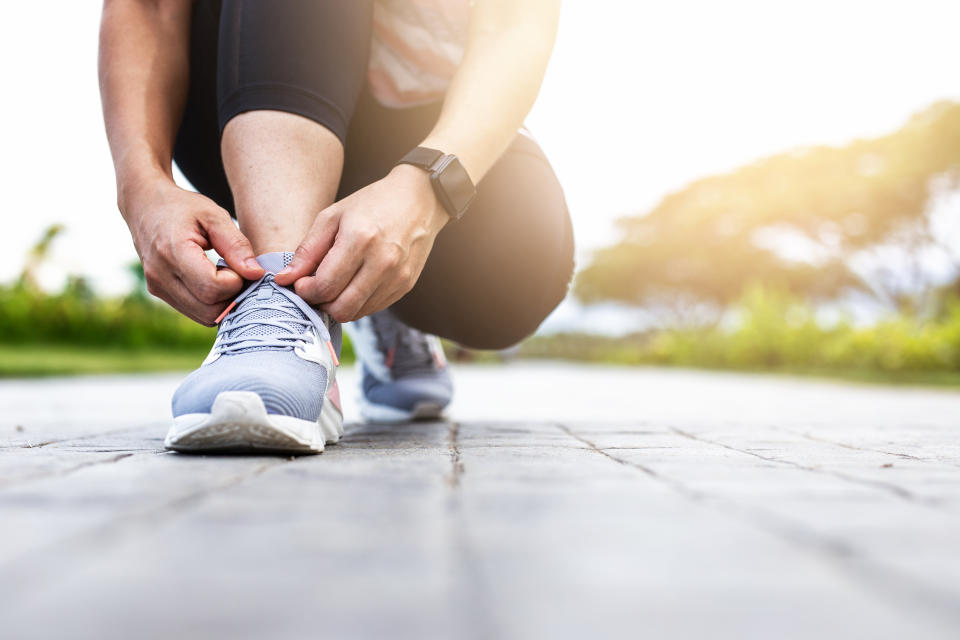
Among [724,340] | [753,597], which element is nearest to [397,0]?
[753,597]

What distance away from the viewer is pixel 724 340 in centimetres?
1542

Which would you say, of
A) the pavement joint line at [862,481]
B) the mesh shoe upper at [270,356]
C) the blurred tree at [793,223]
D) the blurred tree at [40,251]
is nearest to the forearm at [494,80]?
the mesh shoe upper at [270,356]

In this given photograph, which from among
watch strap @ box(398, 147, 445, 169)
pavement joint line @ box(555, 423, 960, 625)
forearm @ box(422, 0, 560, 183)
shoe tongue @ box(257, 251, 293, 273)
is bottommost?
pavement joint line @ box(555, 423, 960, 625)

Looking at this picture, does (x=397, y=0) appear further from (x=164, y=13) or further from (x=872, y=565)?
(x=872, y=565)

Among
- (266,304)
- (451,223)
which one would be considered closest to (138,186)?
(266,304)

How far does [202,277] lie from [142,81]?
2.01 feet

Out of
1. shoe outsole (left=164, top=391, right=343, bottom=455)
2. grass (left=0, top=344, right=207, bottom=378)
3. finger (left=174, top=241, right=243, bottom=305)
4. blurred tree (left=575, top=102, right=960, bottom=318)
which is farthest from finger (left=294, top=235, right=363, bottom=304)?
blurred tree (left=575, top=102, right=960, bottom=318)

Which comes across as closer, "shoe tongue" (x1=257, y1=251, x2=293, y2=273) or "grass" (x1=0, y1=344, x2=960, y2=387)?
"shoe tongue" (x1=257, y1=251, x2=293, y2=273)

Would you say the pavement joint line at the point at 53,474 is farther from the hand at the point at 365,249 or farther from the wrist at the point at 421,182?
the wrist at the point at 421,182

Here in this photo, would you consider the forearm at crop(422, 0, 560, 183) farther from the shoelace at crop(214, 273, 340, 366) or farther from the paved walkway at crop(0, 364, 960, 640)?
the paved walkway at crop(0, 364, 960, 640)

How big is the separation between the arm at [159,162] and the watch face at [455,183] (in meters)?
0.36

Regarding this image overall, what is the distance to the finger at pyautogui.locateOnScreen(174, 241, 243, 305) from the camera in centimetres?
130

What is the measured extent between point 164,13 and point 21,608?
156cm

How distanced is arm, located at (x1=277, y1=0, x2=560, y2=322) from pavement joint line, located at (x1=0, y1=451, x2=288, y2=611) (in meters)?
0.43
